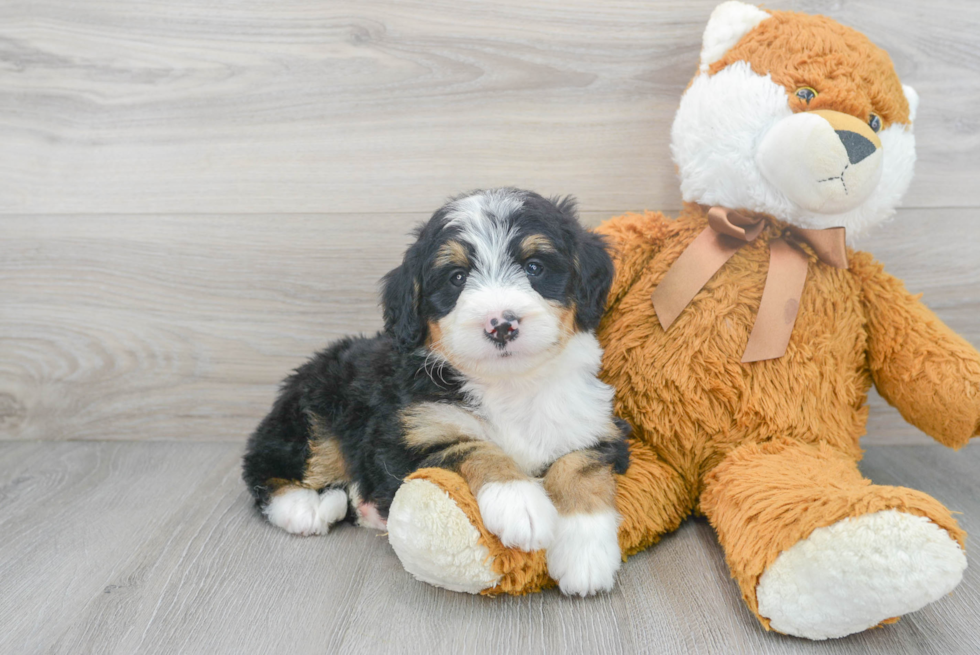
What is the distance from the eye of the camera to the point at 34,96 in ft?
7.13

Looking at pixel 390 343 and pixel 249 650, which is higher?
pixel 390 343

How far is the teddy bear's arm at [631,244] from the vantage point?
175 centimetres

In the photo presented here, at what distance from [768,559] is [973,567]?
0.62m

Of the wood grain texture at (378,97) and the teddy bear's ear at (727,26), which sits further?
the wood grain texture at (378,97)

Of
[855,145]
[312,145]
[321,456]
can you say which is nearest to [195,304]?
[312,145]

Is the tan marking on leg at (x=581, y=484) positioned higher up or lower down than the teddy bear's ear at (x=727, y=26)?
lower down

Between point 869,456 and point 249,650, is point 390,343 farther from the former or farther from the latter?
point 869,456

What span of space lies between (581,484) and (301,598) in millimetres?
638

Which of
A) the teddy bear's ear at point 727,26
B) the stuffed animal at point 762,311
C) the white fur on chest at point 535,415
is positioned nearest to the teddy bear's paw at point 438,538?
the stuffed animal at point 762,311

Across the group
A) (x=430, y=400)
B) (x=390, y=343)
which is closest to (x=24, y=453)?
(x=390, y=343)

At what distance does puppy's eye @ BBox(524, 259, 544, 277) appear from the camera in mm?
1433

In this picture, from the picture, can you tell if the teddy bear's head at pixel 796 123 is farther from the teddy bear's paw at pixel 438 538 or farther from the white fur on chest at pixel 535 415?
the teddy bear's paw at pixel 438 538

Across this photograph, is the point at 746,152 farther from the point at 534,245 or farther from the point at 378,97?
the point at 378,97

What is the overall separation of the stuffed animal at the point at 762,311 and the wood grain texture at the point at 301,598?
9 centimetres
